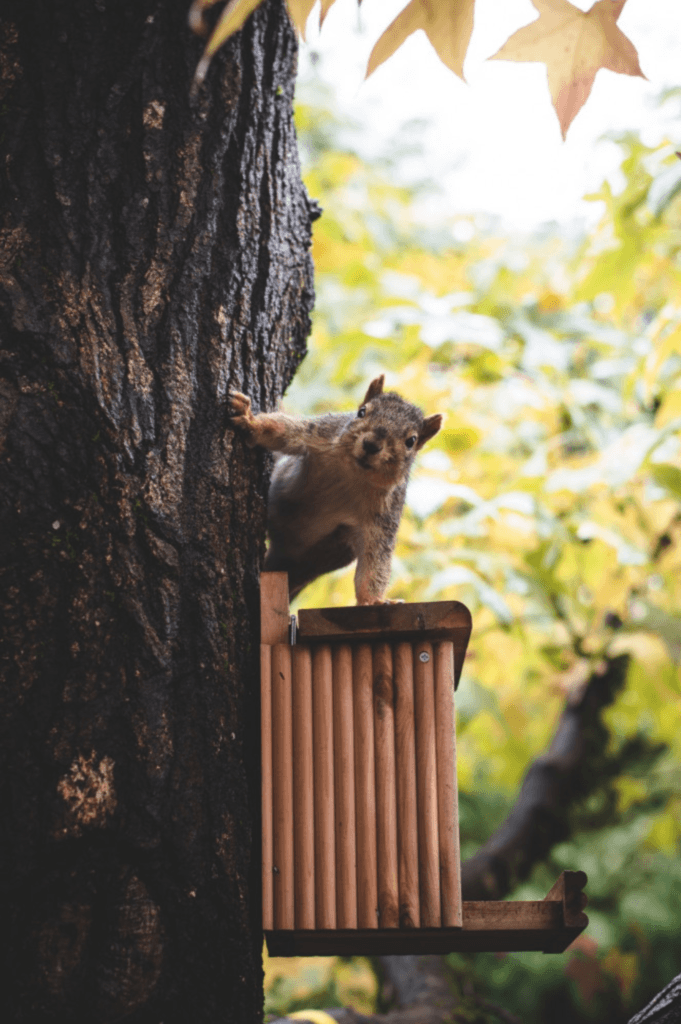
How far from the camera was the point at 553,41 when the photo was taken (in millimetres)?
1549

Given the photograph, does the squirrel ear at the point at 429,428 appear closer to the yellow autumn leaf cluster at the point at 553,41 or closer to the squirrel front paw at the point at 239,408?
the squirrel front paw at the point at 239,408

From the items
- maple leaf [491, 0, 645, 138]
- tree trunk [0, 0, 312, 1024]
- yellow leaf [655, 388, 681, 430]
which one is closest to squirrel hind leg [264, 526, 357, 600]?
tree trunk [0, 0, 312, 1024]

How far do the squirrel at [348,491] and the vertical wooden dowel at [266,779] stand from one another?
58 cm

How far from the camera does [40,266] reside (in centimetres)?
164

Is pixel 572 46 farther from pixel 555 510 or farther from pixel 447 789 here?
pixel 555 510

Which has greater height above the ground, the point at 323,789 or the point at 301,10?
the point at 301,10

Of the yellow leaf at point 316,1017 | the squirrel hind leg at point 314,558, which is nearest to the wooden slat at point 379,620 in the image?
the squirrel hind leg at point 314,558

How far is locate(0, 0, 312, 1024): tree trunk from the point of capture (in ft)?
4.61

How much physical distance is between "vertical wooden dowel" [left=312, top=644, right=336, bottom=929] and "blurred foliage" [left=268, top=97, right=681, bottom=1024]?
102cm

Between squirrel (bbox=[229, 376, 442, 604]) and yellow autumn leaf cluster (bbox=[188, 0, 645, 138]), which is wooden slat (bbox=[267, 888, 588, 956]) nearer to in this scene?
squirrel (bbox=[229, 376, 442, 604])

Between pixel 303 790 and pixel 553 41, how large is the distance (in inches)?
53.4

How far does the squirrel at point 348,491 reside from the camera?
2303 millimetres

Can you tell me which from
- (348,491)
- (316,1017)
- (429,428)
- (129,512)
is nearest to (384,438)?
(348,491)

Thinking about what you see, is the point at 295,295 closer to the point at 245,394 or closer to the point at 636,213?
the point at 245,394
